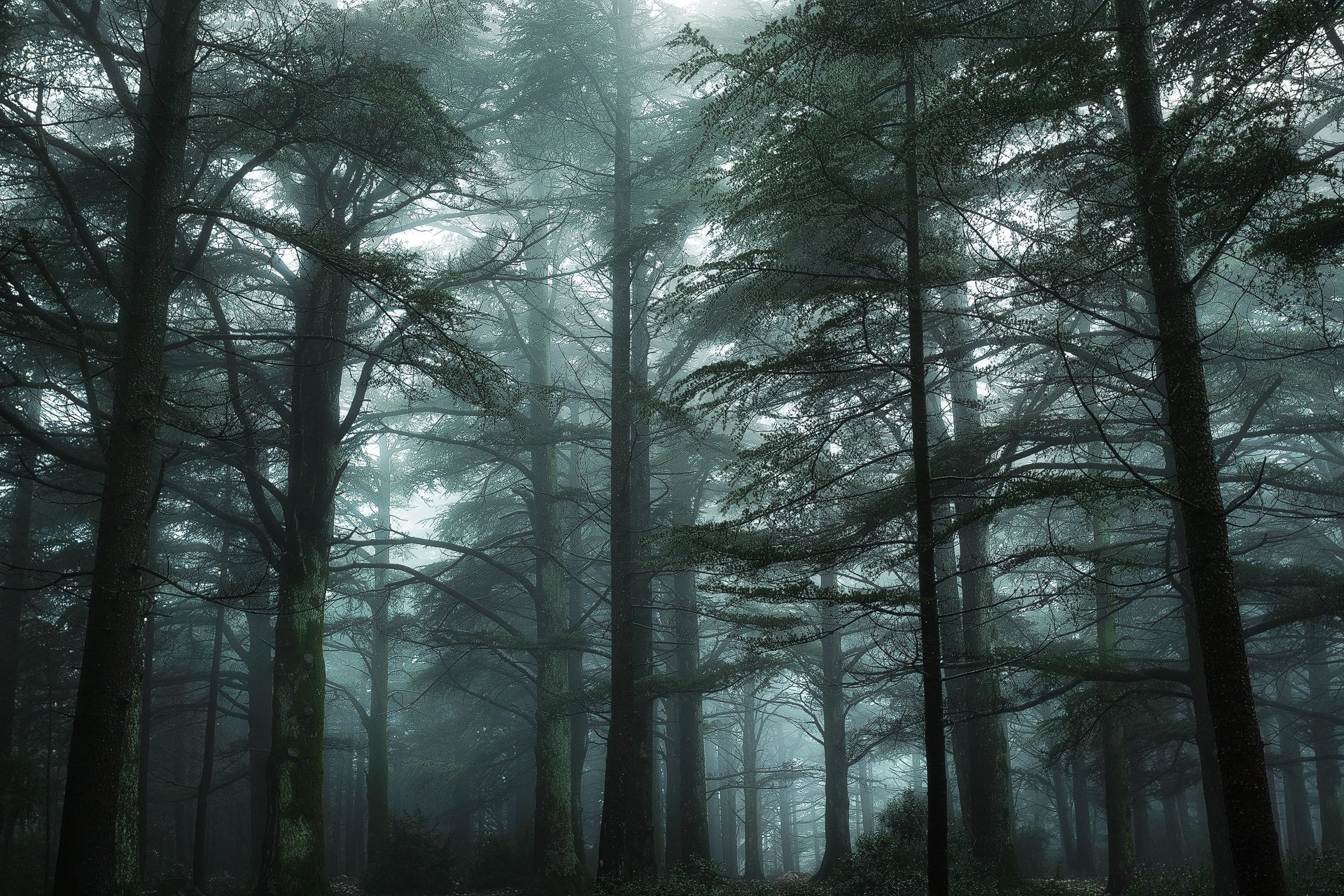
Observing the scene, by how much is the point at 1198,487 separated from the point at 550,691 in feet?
38.4

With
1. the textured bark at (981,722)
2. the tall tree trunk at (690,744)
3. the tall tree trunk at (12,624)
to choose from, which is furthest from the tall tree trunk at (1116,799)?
the tall tree trunk at (12,624)

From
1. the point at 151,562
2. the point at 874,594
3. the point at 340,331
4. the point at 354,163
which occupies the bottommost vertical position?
the point at 874,594

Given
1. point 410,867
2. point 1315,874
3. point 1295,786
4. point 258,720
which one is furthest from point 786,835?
point 1315,874

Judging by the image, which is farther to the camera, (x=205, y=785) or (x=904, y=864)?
(x=205, y=785)

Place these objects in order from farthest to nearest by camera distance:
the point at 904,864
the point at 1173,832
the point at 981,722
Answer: the point at 1173,832 < the point at 981,722 < the point at 904,864

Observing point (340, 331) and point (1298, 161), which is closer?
point (1298, 161)

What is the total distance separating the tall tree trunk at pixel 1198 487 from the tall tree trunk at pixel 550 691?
824cm

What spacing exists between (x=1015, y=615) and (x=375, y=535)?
17896 millimetres

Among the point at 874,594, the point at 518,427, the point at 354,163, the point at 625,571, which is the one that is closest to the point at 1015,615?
the point at 625,571

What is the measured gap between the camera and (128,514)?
711cm

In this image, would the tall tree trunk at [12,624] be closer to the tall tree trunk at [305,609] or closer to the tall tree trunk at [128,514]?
the tall tree trunk at [305,609]

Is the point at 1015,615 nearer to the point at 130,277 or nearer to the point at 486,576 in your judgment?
the point at 486,576

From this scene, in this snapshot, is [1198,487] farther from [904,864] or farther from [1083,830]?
[1083,830]

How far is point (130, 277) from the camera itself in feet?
25.3
